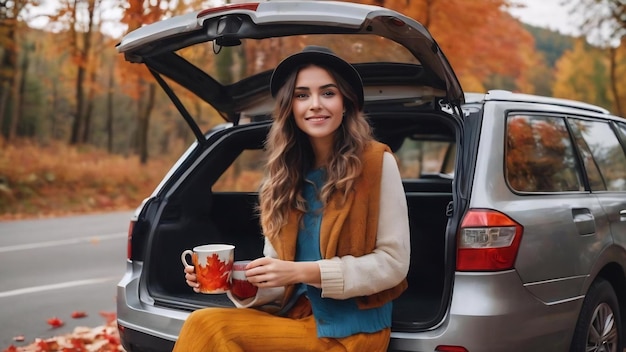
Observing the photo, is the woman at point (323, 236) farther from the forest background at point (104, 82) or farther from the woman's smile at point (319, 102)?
the forest background at point (104, 82)

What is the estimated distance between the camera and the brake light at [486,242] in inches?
105

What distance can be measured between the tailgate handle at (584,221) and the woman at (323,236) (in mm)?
1171

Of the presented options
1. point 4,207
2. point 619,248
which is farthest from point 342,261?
point 4,207

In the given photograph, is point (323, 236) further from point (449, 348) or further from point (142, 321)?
point (142, 321)

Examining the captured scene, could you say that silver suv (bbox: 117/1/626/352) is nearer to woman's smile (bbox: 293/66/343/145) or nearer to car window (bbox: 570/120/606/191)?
car window (bbox: 570/120/606/191)

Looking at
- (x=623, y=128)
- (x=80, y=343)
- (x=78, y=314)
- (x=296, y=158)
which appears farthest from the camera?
(x=78, y=314)

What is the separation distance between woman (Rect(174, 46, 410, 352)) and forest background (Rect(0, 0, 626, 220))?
11.0ft

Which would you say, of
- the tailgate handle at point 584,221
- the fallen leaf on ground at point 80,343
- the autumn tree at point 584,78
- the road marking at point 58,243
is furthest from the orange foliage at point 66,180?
the autumn tree at point 584,78

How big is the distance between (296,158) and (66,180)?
17.0m

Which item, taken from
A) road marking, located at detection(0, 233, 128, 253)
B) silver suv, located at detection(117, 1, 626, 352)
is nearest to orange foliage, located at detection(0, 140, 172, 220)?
road marking, located at detection(0, 233, 128, 253)

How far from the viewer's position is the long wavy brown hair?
96.9 inches

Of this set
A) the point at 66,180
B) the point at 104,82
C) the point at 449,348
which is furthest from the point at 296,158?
the point at 104,82

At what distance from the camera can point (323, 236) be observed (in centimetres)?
243

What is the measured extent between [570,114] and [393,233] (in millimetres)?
1831
